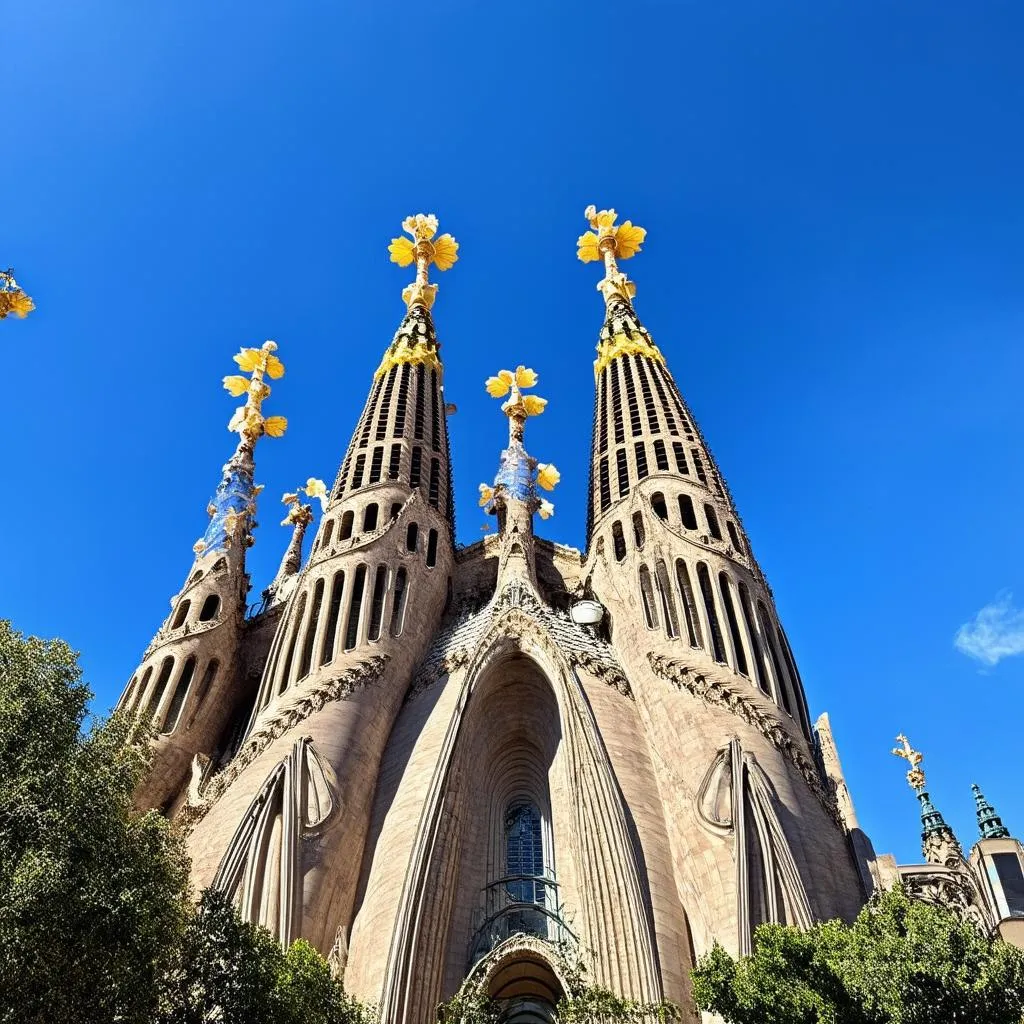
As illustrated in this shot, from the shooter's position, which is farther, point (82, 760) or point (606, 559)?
point (606, 559)

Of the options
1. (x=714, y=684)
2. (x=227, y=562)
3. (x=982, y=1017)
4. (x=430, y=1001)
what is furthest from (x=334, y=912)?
(x=227, y=562)

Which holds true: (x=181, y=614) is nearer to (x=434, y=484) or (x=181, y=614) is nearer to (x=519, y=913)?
(x=434, y=484)

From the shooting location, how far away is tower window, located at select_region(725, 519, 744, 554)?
22.4m

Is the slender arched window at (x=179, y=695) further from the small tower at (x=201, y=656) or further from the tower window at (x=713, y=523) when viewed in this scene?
the tower window at (x=713, y=523)

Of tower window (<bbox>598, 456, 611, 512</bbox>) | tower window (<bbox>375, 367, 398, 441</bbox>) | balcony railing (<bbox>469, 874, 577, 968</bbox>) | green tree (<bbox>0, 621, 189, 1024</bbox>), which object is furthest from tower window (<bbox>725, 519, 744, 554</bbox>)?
green tree (<bbox>0, 621, 189, 1024</bbox>)

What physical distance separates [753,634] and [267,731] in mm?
10701

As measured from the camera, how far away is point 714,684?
18406 mm

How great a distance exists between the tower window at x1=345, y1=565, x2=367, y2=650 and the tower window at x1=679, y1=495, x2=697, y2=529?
8.21 m

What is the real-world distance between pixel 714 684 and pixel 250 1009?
1159cm

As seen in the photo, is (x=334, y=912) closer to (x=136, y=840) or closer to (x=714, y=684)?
(x=136, y=840)

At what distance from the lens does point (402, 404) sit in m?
28.2

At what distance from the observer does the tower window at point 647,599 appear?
813 inches

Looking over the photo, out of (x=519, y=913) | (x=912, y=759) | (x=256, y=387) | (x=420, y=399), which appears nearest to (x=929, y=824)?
(x=912, y=759)

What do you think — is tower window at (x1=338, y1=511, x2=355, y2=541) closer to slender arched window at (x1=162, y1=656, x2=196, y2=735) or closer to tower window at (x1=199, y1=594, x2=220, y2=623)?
tower window at (x1=199, y1=594, x2=220, y2=623)
